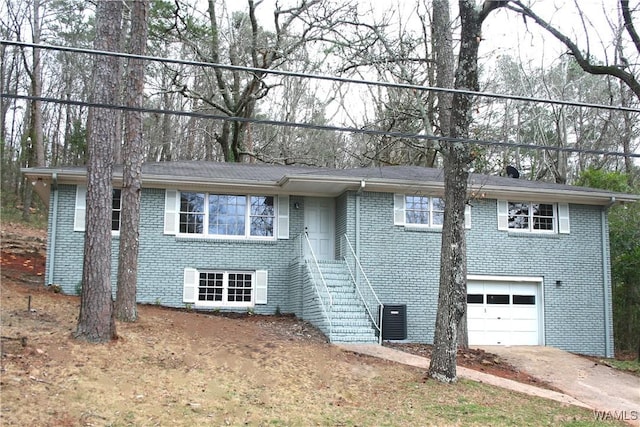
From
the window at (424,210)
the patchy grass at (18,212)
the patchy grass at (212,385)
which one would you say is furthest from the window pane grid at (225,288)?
the patchy grass at (18,212)

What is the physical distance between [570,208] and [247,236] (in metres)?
9.30

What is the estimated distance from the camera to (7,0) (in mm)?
28656

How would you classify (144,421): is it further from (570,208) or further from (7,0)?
(7,0)

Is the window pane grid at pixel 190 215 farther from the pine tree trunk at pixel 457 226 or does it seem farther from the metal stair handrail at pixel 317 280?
the pine tree trunk at pixel 457 226

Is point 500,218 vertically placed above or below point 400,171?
below

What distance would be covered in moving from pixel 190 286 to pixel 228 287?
3.38 ft

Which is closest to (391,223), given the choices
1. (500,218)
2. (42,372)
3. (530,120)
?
(500,218)

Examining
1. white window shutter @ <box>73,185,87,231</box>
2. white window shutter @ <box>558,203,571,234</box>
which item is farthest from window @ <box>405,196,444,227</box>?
white window shutter @ <box>73,185,87,231</box>

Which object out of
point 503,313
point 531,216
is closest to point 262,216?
point 503,313

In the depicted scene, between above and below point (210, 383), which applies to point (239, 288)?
above

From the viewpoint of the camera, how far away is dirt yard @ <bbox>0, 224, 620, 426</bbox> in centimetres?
851

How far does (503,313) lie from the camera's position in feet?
58.4

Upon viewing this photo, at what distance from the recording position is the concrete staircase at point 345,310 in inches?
561

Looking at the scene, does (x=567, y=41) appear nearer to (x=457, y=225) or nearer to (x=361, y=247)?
(x=457, y=225)
